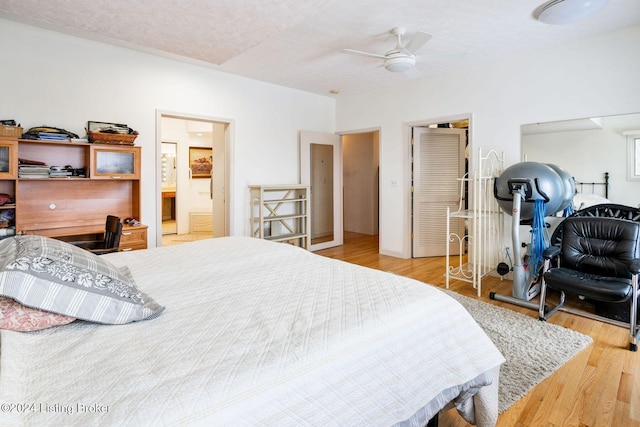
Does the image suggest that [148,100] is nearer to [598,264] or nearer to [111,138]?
[111,138]

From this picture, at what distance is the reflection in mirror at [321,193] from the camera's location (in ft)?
19.8

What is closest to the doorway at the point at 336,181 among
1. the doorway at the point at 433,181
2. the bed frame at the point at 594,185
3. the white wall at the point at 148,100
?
the white wall at the point at 148,100

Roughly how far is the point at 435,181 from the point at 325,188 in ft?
6.21

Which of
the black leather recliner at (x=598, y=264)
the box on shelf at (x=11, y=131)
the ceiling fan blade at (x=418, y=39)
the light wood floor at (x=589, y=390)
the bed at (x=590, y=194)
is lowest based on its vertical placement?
the light wood floor at (x=589, y=390)

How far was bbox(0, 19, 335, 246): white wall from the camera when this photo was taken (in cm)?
333

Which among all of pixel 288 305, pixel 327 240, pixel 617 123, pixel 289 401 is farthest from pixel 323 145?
pixel 289 401

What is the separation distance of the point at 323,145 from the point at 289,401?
17.7 feet

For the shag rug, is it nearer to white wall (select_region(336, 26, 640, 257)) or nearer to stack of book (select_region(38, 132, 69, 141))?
white wall (select_region(336, 26, 640, 257))

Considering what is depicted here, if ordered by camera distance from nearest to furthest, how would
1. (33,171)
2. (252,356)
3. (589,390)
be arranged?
(252,356)
(589,390)
(33,171)

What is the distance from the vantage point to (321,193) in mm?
6207

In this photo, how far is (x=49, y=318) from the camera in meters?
1.13

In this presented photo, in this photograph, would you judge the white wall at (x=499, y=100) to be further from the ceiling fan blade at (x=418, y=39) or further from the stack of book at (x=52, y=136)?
the stack of book at (x=52, y=136)

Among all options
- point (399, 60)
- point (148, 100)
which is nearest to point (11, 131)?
point (148, 100)

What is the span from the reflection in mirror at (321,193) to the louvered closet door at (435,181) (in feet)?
5.12
